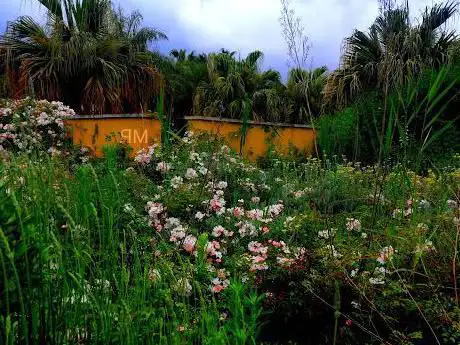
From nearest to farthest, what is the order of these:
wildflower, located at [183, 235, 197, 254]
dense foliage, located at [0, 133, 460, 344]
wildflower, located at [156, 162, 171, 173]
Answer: dense foliage, located at [0, 133, 460, 344] → wildflower, located at [183, 235, 197, 254] → wildflower, located at [156, 162, 171, 173]

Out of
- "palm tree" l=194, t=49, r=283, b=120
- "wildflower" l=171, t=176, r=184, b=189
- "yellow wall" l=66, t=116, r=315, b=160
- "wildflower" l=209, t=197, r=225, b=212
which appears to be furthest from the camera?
"palm tree" l=194, t=49, r=283, b=120

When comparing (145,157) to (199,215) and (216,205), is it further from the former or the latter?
(199,215)

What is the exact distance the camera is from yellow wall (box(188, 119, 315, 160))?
490 inches

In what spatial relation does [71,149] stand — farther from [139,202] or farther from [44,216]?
[44,216]

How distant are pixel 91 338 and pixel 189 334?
16.4 inches

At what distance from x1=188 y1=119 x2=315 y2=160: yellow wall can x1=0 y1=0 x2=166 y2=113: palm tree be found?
454 cm

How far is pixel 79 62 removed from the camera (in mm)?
16797

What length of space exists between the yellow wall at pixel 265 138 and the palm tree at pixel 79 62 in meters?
4.54

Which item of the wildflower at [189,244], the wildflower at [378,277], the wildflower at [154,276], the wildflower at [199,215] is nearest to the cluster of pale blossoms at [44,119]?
the wildflower at [199,215]

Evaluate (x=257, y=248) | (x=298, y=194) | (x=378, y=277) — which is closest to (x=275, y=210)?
(x=298, y=194)

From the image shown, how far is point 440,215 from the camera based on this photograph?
3.84 metres

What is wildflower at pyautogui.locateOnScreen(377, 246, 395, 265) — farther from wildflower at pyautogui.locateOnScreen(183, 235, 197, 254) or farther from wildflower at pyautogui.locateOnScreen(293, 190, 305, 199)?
wildflower at pyautogui.locateOnScreen(293, 190, 305, 199)

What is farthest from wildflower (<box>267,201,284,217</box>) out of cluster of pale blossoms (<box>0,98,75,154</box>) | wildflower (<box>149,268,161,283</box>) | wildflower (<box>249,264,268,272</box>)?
cluster of pale blossoms (<box>0,98,75,154</box>)

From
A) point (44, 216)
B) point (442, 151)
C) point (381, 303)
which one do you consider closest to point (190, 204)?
point (381, 303)
